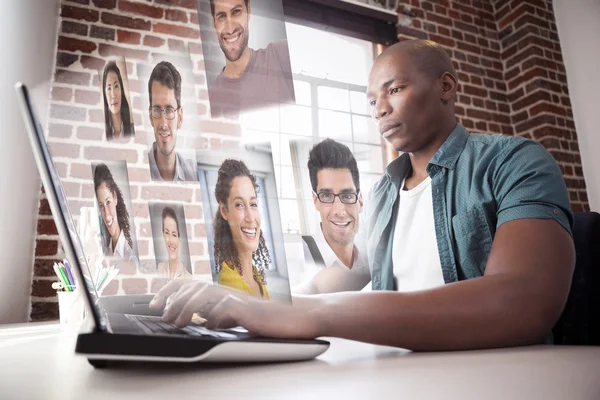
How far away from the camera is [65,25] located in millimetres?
1702

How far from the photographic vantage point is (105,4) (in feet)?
5.84

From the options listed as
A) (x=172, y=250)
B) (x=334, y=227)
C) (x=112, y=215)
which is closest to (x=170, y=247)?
(x=172, y=250)

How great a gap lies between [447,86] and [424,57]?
0.33 ft

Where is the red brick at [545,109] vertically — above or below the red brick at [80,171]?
above

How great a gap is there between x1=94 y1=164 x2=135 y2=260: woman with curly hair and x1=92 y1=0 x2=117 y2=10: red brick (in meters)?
1.19

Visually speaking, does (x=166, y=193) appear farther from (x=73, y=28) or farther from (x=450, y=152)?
(x=450, y=152)

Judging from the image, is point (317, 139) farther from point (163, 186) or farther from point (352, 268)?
point (352, 268)

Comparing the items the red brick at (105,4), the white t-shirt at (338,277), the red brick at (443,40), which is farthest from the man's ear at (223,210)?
the red brick at (443,40)

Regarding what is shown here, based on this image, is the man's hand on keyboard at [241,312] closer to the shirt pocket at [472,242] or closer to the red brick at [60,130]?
the shirt pocket at [472,242]

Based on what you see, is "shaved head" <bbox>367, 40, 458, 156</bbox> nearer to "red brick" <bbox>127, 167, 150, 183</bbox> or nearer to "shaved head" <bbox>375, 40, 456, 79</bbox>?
"shaved head" <bbox>375, 40, 456, 79</bbox>

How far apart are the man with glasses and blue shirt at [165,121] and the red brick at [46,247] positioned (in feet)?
3.10

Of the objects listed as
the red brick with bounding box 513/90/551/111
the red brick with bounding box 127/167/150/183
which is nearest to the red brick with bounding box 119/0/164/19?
the red brick with bounding box 127/167/150/183

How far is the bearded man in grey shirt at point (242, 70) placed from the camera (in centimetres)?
146

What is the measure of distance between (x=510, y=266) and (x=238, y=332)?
0.37 m
